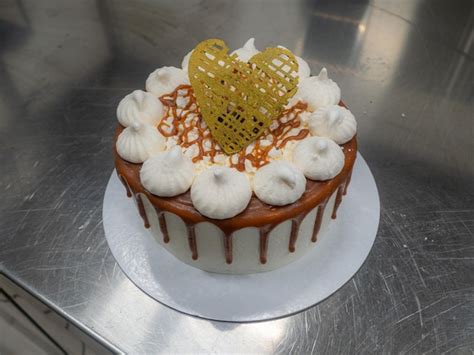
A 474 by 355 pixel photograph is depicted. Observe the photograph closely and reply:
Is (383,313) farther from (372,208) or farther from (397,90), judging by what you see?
(397,90)

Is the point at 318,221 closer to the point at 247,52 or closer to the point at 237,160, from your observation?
the point at 237,160

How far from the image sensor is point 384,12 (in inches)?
126

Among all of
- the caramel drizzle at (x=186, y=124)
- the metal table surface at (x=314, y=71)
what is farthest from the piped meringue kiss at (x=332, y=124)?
the metal table surface at (x=314, y=71)

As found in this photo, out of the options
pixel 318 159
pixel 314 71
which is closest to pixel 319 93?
pixel 318 159

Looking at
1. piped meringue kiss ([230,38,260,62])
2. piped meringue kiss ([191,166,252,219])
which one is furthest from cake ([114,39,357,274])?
piped meringue kiss ([230,38,260,62])

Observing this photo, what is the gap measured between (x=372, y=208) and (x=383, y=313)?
454 millimetres

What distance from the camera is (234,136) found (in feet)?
5.16

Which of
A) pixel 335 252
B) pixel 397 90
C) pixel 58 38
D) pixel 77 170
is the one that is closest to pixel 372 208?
pixel 335 252

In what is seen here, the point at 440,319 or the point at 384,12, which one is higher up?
the point at 384,12

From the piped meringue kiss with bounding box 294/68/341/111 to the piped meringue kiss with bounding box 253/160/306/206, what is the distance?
36 cm

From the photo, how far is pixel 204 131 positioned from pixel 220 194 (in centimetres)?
34

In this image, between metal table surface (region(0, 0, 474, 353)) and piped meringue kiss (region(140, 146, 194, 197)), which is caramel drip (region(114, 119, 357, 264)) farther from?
metal table surface (region(0, 0, 474, 353))

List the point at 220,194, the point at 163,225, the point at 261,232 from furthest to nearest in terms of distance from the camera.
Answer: the point at 163,225, the point at 261,232, the point at 220,194

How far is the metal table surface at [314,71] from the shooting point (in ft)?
5.75
